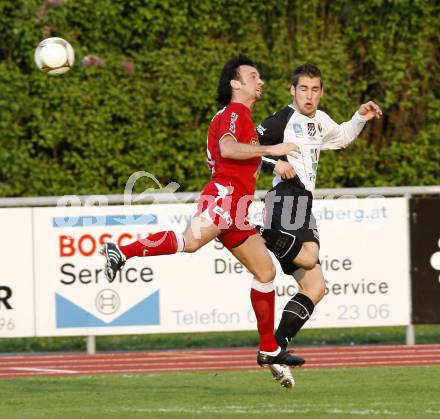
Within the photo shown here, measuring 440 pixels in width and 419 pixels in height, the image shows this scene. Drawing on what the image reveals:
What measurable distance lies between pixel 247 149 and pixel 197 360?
439cm

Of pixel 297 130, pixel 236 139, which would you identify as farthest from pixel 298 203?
pixel 236 139

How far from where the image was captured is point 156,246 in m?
9.01

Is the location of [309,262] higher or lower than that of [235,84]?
lower

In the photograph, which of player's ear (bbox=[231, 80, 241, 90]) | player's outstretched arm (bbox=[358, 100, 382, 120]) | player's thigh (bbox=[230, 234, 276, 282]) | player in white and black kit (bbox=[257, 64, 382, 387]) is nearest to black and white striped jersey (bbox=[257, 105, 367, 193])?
player in white and black kit (bbox=[257, 64, 382, 387])

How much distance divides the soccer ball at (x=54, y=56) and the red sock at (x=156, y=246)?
2662mm

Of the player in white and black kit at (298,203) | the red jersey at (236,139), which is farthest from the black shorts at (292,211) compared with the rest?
the red jersey at (236,139)

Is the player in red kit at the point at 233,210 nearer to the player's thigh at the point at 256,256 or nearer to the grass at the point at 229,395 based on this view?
the player's thigh at the point at 256,256

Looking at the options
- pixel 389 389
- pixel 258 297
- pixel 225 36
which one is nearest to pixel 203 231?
pixel 258 297

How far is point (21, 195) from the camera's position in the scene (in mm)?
17484

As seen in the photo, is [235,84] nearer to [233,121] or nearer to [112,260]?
[233,121]

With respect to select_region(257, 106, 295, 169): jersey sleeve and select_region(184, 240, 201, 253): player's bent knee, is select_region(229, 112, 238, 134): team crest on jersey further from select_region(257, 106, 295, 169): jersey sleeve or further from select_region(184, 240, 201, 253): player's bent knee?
select_region(184, 240, 201, 253): player's bent knee

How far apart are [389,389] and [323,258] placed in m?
4.30

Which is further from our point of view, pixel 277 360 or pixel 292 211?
pixel 292 211

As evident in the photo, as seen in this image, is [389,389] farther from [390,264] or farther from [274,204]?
[390,264]
